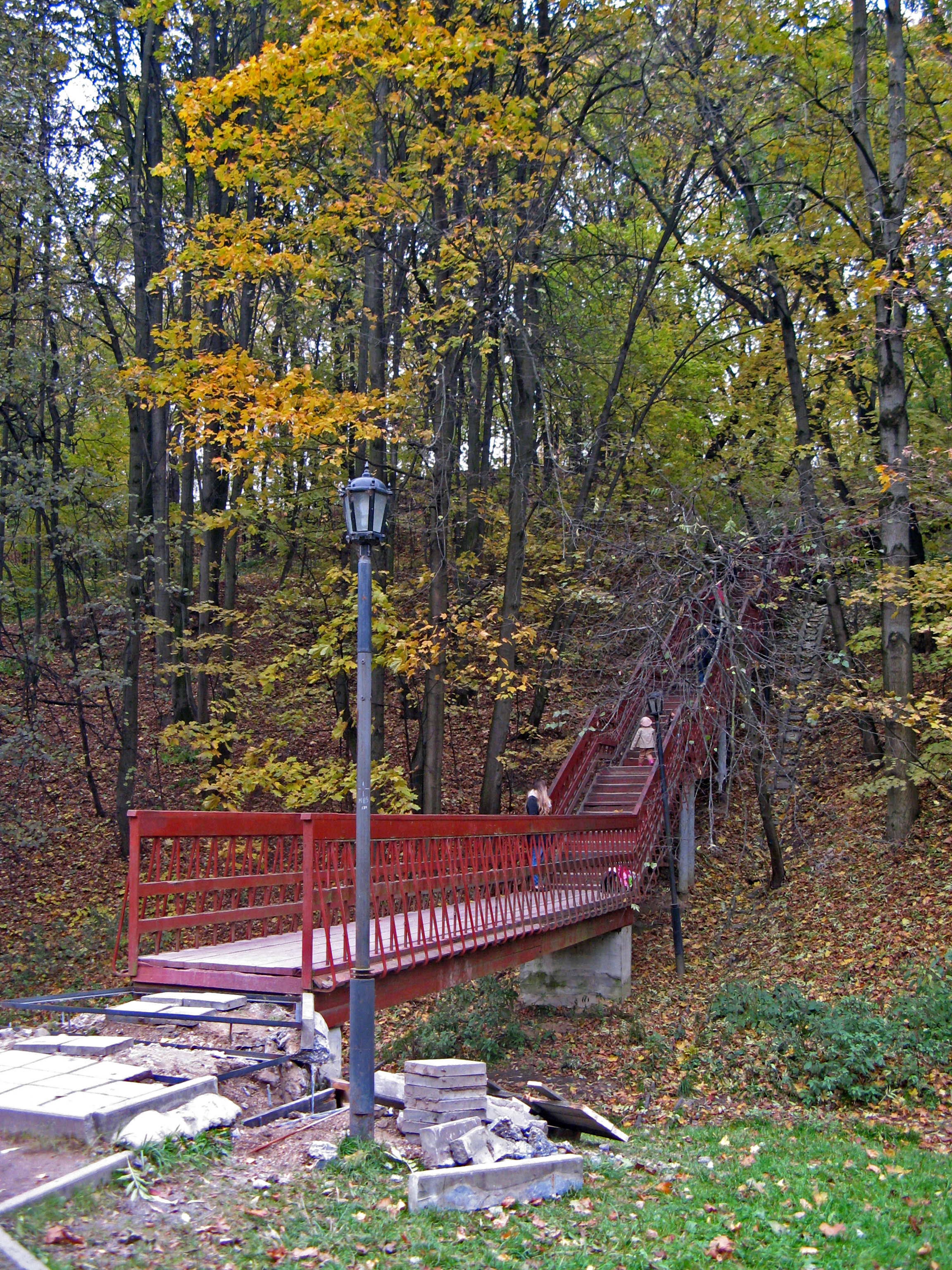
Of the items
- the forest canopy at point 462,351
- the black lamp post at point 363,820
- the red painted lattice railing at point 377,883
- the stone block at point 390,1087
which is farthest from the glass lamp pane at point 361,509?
the forest canopy at point 462,351

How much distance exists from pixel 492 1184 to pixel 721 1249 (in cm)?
123

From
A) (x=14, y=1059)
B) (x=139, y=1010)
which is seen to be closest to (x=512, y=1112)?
(x=139, y=1010)

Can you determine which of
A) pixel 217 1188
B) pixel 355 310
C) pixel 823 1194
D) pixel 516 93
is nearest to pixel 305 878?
pixel 217 1188

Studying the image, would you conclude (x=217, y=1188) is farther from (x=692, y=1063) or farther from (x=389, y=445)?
(x=389, y=445)

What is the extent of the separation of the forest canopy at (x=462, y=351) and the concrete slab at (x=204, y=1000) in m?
5.83

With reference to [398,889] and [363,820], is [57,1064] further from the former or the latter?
[398,889]

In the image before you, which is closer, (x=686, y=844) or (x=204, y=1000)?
(x=204, y=1000)

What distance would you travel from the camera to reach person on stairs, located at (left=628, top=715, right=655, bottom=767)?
56.3ft

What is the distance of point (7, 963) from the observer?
12828 millimetres

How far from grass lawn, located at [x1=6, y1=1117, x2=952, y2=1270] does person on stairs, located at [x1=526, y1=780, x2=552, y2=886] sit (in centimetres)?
438

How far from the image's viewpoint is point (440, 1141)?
18.2 feet

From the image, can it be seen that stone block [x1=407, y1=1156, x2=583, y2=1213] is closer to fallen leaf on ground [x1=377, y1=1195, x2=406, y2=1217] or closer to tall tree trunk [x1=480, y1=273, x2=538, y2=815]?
fallen leaf on ground [x1=377, y1=1195, x2=406, y2=1217]

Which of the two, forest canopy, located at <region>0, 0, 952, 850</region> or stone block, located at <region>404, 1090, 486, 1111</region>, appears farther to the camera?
forest canopy, located at <region>0, 0, 952, 850</region>

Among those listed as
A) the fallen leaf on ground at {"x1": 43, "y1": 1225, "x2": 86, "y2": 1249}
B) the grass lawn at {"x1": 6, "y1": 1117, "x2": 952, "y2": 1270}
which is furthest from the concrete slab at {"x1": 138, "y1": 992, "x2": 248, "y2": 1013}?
the fallen leaf on ground at {"x1": 43, "y1": 1225, "x2": 86, "y2": 1249}
